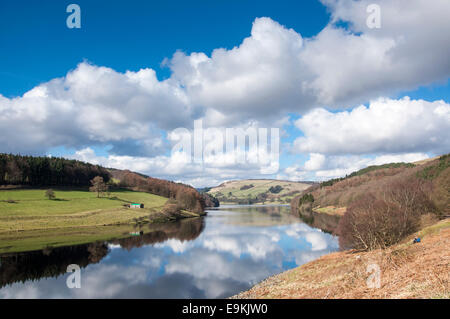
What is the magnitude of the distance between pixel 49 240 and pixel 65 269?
23116 millimetres

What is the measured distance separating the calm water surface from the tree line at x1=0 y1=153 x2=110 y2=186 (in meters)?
68.9

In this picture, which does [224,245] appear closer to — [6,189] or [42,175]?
[6,189]

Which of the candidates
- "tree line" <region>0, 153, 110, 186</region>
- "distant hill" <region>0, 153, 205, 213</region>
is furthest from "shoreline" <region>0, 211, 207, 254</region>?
"tree line" <region>0, 153, 110, 186</region>

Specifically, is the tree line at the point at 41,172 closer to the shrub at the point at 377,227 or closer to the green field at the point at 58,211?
the green field at the point at 58,211

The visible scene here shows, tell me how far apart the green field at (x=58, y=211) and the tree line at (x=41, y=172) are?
9.05m

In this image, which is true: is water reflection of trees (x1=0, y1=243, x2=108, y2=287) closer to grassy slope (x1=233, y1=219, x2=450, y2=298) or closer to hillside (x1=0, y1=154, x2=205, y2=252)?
hillside (x1=0, y1=154, x2=205, y2=252)

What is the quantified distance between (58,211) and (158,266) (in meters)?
55.0

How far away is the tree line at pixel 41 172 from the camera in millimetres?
93812

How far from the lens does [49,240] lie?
170 ft

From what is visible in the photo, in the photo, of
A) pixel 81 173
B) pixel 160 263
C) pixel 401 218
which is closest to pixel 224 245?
pixel 160 263

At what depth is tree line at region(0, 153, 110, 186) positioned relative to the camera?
93.8 m

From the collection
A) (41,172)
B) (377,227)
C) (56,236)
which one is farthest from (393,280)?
(41,172)

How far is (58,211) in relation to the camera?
7488 cm

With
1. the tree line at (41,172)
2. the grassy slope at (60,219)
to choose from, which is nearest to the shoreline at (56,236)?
the grassy slope at (60,219)
